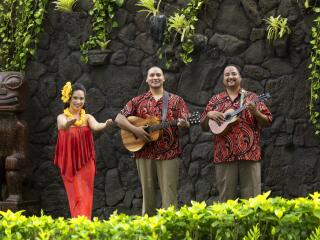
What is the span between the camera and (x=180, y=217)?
4.40 metres

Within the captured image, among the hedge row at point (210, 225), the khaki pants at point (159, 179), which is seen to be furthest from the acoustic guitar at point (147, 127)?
the hedge row at point (210, 225)

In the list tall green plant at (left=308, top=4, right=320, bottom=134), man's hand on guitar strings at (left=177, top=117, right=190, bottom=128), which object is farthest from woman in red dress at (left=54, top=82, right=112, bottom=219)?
tall green plant at (left=308, top=4, right=320, bottom=134)

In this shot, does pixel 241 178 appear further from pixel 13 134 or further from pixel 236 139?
pixel 13 134

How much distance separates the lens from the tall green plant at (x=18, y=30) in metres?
9.53

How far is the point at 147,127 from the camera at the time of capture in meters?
7.50

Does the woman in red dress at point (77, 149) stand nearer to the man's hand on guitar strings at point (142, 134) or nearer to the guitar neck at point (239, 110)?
the man's hand on guitar strings at point (142, 134)

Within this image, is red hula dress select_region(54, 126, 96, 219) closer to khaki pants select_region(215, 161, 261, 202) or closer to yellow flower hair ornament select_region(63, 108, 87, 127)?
yellow flower hair ornament select_region(63, 108, 87, 127)

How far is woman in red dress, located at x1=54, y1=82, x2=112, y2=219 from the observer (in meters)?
7.87

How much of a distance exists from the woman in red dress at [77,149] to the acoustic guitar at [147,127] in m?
0.36

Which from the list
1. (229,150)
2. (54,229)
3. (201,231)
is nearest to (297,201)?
(201,231)

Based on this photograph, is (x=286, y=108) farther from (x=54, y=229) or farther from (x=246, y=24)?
(x=54, y=229)

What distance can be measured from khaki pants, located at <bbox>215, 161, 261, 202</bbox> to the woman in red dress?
133cm

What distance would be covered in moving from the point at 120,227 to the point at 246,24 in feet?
14.7

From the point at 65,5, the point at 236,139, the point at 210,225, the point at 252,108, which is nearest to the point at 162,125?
the point at 236,139
